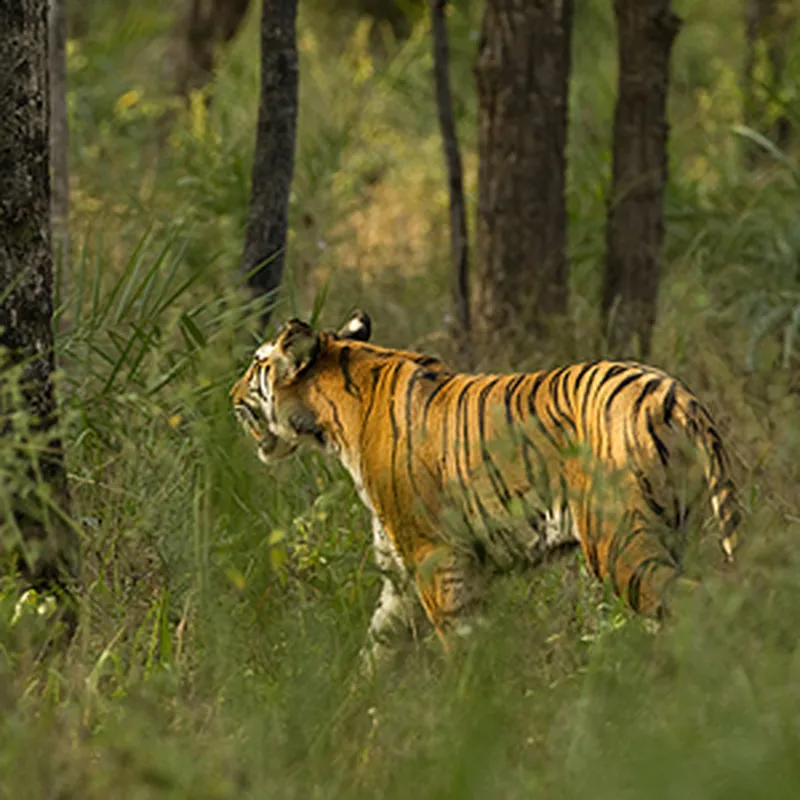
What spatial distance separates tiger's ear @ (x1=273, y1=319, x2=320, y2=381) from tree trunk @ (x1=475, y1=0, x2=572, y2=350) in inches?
134

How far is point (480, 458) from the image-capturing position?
439cm

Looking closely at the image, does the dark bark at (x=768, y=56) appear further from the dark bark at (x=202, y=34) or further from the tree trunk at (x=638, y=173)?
the dark bark at (x=202, y=34)

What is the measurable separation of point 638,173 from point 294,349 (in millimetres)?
4134

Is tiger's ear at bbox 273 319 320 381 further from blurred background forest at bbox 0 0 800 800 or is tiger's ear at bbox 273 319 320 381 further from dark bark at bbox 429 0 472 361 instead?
dark bark at bbox 429 0 472 361

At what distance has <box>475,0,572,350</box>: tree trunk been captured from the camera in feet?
26.4

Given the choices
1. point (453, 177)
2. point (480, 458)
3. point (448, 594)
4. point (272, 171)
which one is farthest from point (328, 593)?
point (453, 177)

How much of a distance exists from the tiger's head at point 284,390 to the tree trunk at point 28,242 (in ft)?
2.19

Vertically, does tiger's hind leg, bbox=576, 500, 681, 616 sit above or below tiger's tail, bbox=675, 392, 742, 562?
below

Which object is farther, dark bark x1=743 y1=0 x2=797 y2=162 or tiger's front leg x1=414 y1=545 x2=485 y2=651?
dark bark x1=743 y1=0 x2=797 y2=162

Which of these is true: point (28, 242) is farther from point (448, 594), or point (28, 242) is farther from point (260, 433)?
point (448, 594)

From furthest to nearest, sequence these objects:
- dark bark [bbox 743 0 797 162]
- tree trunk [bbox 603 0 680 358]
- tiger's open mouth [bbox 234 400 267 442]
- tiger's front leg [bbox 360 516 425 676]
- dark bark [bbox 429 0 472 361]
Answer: dark bark [bbox 743 0 797 162]
dark bark [bbox 429 0 472 361]
tree trunk [bbox 603 0 680 358]
tiger's open mouth [bbox 234 400 267 442]
tiger's front leg [bbox 360 516 425 676]

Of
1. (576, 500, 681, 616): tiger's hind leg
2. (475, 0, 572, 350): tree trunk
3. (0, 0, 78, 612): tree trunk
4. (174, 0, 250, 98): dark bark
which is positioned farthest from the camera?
(174, 0, 250, 98): dark bark

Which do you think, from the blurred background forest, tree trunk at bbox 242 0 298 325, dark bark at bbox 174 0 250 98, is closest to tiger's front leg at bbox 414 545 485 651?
the blurred background forest

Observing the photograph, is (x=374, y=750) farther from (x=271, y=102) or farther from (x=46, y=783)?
(x=271, y=102)
